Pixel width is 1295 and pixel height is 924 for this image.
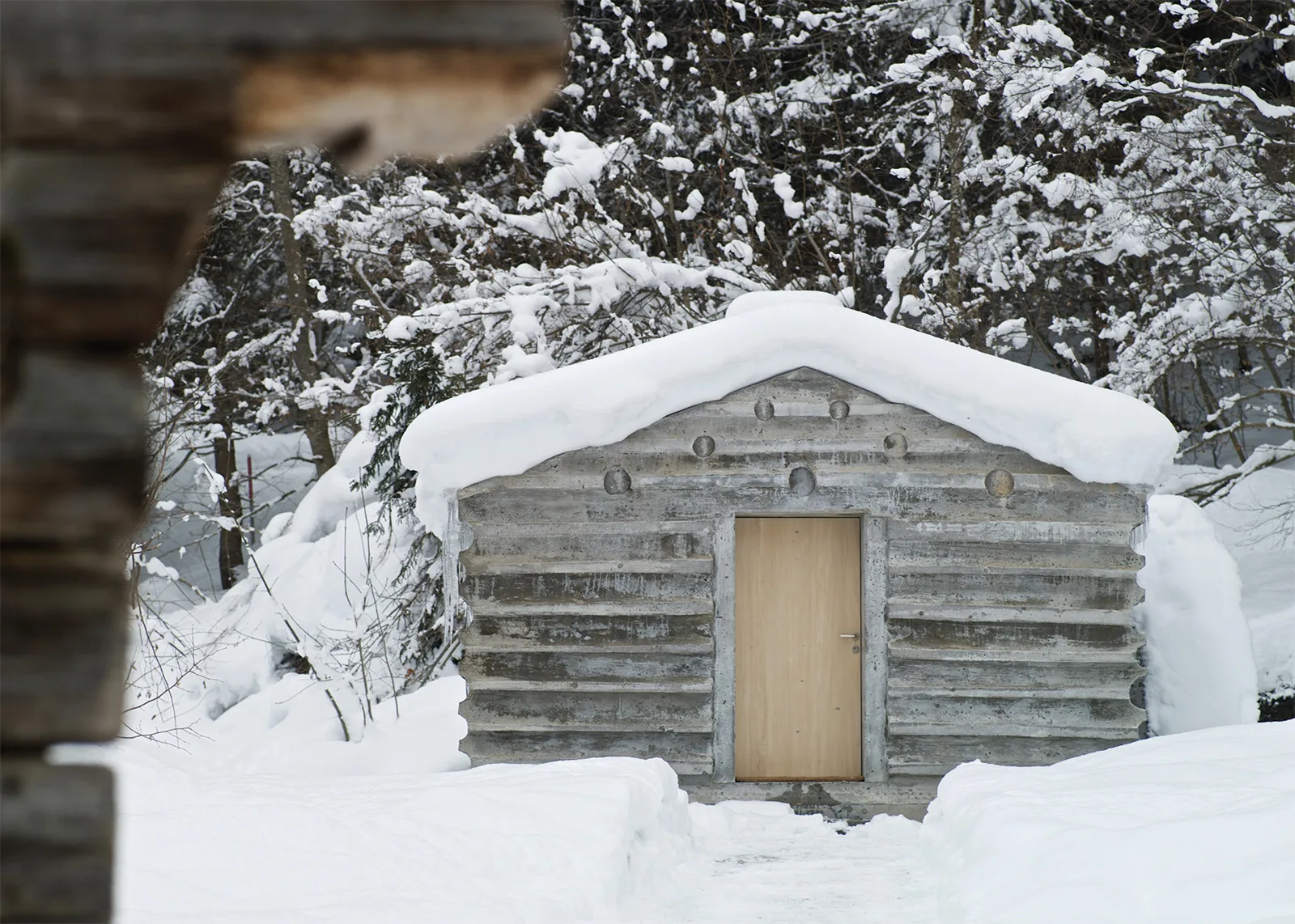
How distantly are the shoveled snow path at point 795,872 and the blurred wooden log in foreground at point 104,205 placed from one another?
505 centimetres

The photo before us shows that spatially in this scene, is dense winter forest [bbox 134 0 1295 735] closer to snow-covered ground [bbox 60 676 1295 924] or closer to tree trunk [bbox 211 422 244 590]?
tree trunk [bbox 211 422 244 590]

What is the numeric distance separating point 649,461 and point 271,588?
7.54m

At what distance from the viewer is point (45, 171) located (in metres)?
1.14

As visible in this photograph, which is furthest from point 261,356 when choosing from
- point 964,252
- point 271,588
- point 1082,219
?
point 1082,219

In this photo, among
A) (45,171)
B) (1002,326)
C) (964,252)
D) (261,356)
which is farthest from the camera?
(261,356)

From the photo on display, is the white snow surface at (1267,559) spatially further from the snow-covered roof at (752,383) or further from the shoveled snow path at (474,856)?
the shoveled snow path at (474,856)

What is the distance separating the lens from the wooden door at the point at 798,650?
30.8 ft

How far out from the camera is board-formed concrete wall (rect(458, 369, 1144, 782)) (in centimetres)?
Result: 902

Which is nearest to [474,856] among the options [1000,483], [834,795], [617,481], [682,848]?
[682,848]

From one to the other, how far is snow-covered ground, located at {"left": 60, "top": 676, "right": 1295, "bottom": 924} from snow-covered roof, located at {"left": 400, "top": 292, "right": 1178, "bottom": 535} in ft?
7.13

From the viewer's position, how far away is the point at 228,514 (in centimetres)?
1978

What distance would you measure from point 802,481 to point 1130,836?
4.25 m

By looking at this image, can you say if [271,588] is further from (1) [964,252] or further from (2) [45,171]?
(2) [45,171]

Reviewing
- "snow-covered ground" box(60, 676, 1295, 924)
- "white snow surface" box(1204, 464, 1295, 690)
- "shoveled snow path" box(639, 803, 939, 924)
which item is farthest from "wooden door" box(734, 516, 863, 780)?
"white snow surface" box(1204, 464, 1295, 690)
